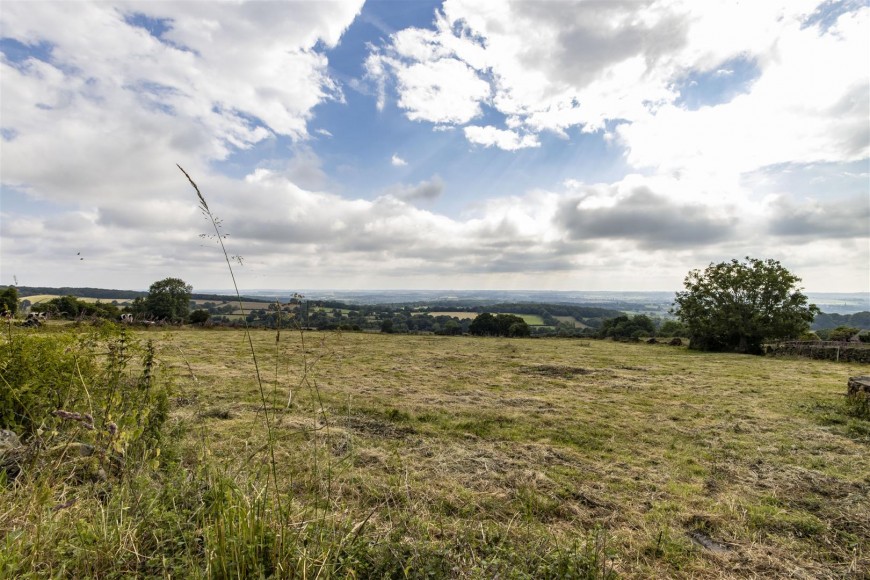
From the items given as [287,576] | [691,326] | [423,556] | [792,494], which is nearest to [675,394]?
[792,494]

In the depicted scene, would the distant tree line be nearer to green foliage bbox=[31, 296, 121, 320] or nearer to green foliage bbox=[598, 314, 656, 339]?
green foliage bbox=[598, 314, 656, 339]

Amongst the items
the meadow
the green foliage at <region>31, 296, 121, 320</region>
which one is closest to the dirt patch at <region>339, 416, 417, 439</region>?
the meadow

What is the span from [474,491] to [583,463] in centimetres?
223

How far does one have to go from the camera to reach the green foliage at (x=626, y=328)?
128 ft

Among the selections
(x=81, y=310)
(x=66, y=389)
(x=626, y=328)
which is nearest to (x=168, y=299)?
(x=81, y=310)

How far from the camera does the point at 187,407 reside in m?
8.17

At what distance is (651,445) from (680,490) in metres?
2.06

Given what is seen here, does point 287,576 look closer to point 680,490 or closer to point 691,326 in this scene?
point 680,490

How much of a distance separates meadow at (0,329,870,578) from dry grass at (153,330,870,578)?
36mm

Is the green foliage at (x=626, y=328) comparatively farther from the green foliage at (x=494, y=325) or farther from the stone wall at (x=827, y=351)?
the stone wall at (x=827, y=351)

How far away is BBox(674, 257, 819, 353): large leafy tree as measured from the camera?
26797 mm

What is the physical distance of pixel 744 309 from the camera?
91.5 ft

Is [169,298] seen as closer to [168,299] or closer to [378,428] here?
[168,299]

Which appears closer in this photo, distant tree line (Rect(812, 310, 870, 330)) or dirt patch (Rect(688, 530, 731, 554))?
dirt patch (Rect(688, 530, 731, 554))
